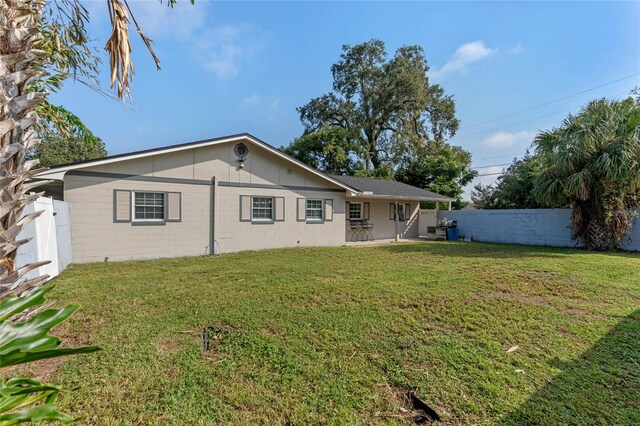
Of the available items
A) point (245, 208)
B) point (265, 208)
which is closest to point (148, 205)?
point (245, 208)

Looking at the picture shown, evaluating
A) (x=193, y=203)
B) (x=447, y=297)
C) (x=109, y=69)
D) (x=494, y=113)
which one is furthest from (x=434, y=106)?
(x=109, y=69)

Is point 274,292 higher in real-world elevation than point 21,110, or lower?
lower

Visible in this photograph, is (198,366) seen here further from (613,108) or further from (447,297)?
(613,108)

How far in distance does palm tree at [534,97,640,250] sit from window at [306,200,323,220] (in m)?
8.75

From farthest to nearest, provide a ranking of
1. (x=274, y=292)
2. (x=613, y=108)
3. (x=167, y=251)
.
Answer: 1. (x=613, y=108)
2. (x=167, y=251)
3. (x=274, y=292)

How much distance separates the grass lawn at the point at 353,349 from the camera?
238cm

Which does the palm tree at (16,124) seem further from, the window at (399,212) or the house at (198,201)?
the window at (399,212)

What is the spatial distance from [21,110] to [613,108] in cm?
1495

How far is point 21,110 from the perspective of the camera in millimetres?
1502

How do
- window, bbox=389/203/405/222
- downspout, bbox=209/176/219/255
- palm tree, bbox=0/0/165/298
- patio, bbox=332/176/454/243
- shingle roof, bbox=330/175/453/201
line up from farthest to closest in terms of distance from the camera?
window, bbox=389/203/405/222, patio, bbox=332/176/454/243, shingle roof, bbox=330/175/453/201, downspout, bbox=209/176/219/255, palm tree, bbox=0/0/165/298

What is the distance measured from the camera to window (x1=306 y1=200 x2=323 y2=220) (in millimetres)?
12682

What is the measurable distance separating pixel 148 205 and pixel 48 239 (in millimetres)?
3535

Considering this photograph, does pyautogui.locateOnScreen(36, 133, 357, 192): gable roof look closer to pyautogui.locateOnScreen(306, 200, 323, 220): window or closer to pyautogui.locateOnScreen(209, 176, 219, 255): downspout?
pyautogui.locateOnScreen(306, 200, 323, 220): window

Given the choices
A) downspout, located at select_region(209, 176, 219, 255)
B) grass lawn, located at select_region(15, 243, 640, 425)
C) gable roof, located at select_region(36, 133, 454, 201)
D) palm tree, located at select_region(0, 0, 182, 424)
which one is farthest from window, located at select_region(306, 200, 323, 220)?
palm tree, located at select_region(0, 0, 182, 424)
